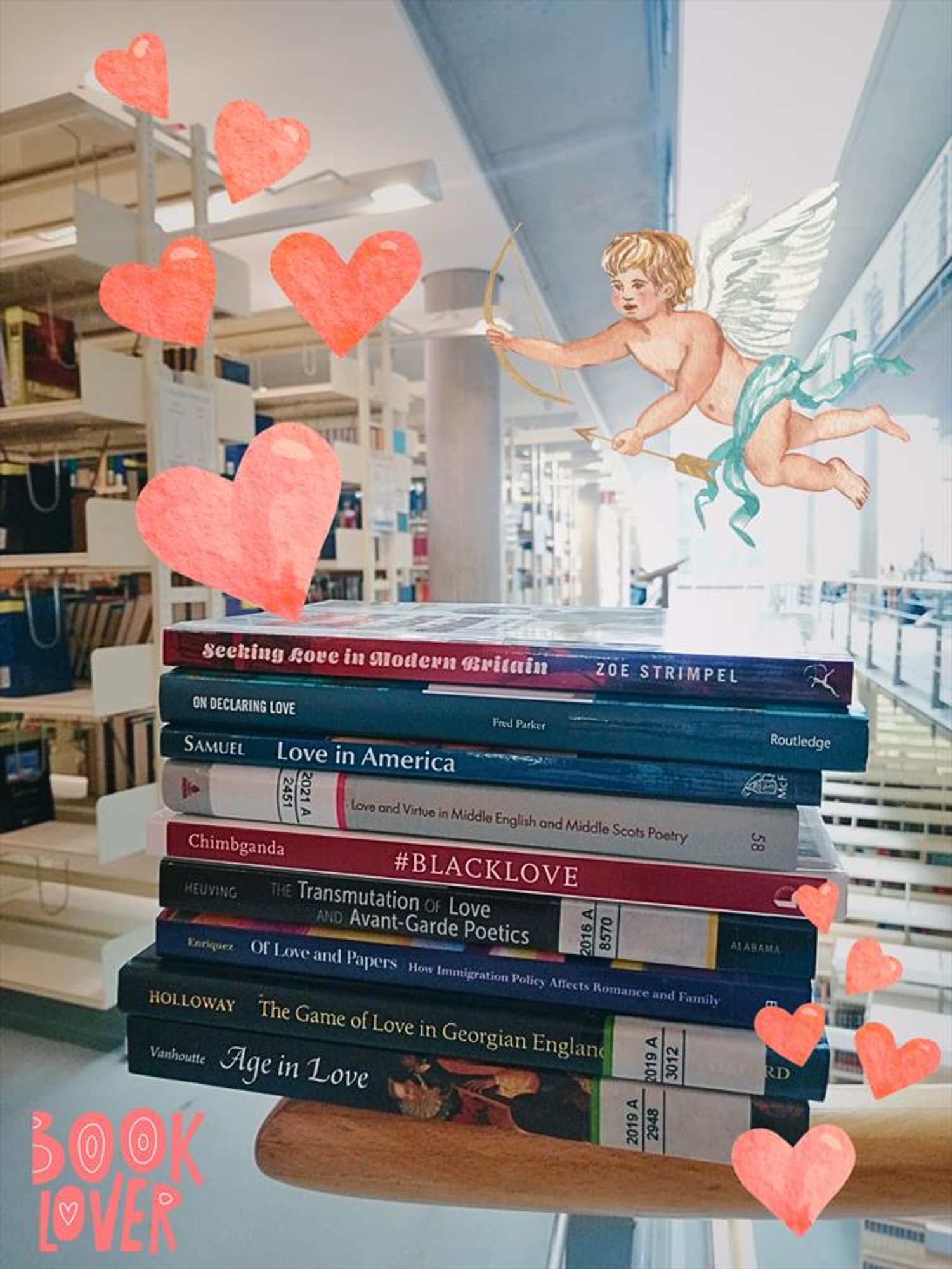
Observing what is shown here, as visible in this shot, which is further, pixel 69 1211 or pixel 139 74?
pixel 69 1211

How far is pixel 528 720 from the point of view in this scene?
19.0 inches

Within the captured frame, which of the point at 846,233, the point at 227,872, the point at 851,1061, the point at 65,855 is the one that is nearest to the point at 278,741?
the point at 227,872

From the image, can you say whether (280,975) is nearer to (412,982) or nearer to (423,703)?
A: (412,982)

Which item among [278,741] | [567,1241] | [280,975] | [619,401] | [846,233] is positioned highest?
[846,233]

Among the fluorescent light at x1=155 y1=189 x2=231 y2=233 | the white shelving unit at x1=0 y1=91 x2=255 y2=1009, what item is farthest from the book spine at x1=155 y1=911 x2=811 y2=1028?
the fluorescent light at x1=155 y1=189 x2=231 y2=233

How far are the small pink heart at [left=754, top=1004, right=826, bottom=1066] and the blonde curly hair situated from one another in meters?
0.43

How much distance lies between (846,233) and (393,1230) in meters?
1.25

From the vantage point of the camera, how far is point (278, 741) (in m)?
0.53

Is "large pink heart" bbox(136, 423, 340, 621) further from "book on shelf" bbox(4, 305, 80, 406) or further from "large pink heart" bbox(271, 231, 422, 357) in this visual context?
"book on shelf" bbox(4, 305, 80, 406)

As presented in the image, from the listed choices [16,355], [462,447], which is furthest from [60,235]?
[462,447]

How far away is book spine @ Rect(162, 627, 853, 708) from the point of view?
45 cm

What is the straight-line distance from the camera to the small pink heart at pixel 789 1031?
454 mm

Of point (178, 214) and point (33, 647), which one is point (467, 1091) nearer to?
point (33, 647)

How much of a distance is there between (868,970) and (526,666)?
30 cm
